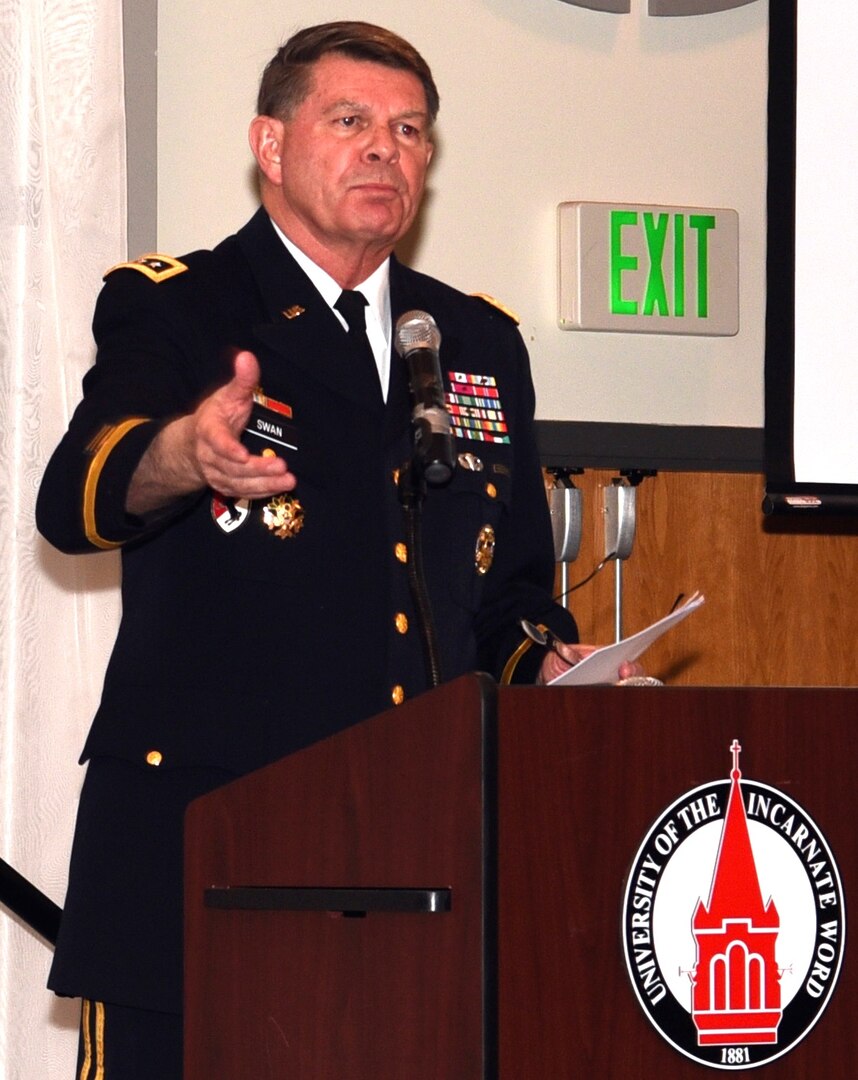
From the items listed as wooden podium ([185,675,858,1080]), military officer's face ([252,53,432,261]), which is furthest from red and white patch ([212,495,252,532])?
wooden podium ([185,675,858,1080])

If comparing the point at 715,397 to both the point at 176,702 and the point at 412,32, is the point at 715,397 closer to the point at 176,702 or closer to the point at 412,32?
the point at 412,32

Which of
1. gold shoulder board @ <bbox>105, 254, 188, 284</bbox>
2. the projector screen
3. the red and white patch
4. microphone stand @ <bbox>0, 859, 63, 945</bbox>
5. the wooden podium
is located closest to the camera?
the wooden podium

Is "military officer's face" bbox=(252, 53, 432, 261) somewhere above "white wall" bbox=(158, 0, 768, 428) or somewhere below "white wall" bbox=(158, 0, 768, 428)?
below

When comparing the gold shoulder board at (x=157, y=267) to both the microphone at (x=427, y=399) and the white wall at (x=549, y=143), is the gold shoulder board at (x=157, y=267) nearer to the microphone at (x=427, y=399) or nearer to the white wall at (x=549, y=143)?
the microphone at (x=427, y=399)

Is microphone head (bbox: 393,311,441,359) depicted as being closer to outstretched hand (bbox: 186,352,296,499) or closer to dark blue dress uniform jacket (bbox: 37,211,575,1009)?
dark blue dress uniform jacket (bbox: 37,211,575,1009)

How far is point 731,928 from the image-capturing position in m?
1.13

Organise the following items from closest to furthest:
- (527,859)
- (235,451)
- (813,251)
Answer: (527,859)
(235,451)
(813,251)

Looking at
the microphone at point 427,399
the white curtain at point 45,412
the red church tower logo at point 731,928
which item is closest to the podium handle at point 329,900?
the red church tower logo at point 731,928

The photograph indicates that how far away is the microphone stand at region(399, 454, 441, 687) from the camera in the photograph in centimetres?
168

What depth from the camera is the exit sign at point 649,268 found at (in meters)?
3.56

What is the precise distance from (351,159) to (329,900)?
109cm

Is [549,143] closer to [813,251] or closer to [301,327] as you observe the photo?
[813,251]

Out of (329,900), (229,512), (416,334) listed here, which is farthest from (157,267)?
(329,900)

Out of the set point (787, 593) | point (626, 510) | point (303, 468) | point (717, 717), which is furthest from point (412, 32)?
point (717, 717)
